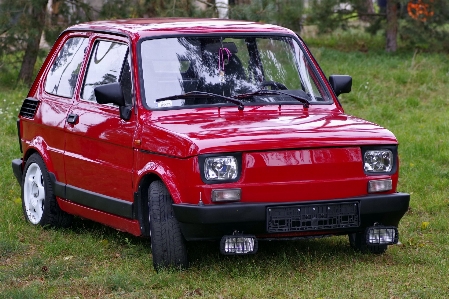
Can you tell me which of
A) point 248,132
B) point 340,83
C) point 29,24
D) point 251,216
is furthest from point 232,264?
point 29,24

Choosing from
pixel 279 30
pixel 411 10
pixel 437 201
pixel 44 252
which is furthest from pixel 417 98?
pixel 44 252

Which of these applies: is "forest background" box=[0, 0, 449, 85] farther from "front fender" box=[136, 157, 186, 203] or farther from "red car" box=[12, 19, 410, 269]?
"front fender" box=[136, 157, 186, 203]

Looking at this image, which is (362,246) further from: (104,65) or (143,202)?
(104,65)

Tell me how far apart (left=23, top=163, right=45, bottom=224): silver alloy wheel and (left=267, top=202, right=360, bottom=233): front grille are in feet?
8.68

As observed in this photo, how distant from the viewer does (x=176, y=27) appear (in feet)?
23.4

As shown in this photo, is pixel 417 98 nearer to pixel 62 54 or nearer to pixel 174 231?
pixel 62 54

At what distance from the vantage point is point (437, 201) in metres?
8.81

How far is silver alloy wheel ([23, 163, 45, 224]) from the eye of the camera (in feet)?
26.2

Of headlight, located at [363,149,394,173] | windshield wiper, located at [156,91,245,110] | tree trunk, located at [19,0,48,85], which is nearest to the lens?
headlight, located at [363,149,394,173]

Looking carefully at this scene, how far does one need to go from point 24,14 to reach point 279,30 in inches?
347

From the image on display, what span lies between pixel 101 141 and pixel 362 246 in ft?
6.69

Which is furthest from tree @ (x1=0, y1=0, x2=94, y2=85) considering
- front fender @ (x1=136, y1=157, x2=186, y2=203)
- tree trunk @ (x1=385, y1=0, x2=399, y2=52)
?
front fender @ (x1=136, y1=157, x2=186, y2=203)

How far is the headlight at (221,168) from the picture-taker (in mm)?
5891

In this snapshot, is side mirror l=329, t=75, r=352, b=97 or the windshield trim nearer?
the windshield trim
